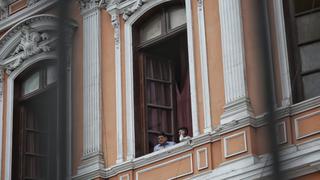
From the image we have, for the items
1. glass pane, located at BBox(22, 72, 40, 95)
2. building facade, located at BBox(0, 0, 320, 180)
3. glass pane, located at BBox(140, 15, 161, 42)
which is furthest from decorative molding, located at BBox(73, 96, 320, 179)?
glass pane, located at BBox(22, 72, 40, 95)

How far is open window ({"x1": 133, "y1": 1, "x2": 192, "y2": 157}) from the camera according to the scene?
14.2 metres

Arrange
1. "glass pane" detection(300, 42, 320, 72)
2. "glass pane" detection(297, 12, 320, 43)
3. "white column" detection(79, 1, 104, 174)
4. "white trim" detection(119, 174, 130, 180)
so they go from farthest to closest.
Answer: "white column" detection(79, 1, 104, 174)
"white trim" detection(119, 174, 130, 180)
"glass pane" detection(297, 12, 320, 43)
"glass pane" detection(300, 42, 320, 72)

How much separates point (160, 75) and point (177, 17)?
89 centimetres

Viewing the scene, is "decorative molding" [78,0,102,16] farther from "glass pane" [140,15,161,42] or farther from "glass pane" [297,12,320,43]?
"glass pane" [297,12,320,43]

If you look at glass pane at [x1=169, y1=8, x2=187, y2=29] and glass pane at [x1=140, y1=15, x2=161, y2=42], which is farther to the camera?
glass pane at [x1=140, y1=15, x2=161, y2=42]

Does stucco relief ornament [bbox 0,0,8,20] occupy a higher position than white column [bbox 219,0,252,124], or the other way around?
stucco relief ornament [bbox 0,0,8,20]


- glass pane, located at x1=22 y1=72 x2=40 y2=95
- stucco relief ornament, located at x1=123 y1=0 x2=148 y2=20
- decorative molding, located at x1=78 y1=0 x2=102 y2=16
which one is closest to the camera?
stucco relief ornament, located at x1=123 y1=0 x2=148 y2=20

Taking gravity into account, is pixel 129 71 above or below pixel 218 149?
above

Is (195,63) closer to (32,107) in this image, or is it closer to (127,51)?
(127,51)

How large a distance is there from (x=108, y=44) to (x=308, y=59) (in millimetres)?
3740

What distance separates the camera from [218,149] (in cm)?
1293

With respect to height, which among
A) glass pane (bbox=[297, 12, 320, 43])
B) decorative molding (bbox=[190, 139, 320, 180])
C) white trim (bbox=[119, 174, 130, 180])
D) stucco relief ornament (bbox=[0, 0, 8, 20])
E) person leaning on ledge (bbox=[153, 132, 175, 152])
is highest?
stucco relief ornament (bbox=[0, 0, 8, 20])

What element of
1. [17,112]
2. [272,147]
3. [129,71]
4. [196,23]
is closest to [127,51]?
[129,71]

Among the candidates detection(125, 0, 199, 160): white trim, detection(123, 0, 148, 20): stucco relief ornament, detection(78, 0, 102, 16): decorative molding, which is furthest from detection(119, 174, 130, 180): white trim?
detection(78, 0, 102, 16): decorative molding
